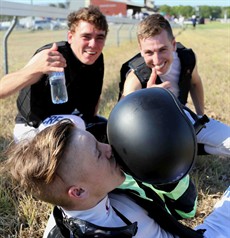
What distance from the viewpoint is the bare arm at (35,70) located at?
3451 millimetres

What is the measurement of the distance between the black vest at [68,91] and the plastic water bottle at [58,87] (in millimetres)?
161

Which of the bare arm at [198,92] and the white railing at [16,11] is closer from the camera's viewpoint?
the bare arm at [198,92]

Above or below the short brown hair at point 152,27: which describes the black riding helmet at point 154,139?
below

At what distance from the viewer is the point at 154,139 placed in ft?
6.92

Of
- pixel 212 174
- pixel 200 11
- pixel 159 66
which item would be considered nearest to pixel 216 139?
pixel 212 174

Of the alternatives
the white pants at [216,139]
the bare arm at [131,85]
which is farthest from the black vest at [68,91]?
the white pants at [216,139]

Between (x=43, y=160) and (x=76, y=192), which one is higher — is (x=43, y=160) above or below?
above

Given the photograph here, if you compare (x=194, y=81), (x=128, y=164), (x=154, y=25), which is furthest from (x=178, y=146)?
(x=194, y=81)

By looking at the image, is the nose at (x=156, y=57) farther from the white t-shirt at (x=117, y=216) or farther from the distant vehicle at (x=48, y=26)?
the distant vehicle at (x=48, y=26)

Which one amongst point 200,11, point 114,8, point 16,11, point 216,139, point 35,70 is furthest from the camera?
point 200,11

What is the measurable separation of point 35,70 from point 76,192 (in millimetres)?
1845

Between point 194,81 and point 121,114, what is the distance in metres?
2.56

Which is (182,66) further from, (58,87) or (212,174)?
(58,87)

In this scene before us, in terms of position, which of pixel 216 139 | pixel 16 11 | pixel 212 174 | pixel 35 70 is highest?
pixel 16 11
